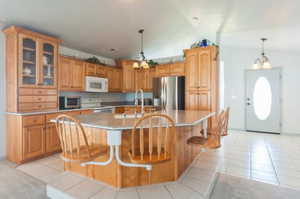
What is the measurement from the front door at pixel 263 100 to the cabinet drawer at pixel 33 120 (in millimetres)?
5857

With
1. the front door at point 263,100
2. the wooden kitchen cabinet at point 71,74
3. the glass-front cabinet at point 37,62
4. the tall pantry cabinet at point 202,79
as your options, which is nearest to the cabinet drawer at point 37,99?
the glass-front cabinet at point 37,62

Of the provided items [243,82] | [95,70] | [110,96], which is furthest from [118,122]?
[243,82]

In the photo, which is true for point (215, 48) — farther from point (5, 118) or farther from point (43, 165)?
point (5, 118)

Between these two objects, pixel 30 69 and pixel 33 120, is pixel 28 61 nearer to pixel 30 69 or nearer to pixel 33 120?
pixel 30 69

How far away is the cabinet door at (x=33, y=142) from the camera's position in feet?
9.27

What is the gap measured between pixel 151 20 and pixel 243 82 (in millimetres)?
3821

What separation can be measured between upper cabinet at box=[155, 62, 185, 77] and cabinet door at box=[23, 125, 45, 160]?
3.45m

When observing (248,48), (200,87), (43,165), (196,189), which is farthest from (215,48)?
(43,165)

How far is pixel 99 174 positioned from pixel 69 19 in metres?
2.89

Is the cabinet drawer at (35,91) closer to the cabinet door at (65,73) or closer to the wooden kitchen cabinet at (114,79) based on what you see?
the cabinet door at (65,73)

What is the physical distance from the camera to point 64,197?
1818 mm

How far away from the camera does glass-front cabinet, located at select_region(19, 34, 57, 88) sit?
9.74 feet

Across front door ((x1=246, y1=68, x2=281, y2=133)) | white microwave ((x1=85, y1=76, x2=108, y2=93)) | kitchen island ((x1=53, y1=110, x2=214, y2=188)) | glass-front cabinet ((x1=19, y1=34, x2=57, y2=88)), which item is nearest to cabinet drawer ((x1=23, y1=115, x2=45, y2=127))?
glass-front cabinet ((x1=19, y1=34, x2=57, y2=88))

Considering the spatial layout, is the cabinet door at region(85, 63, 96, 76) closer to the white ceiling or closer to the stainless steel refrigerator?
the white ceiling
